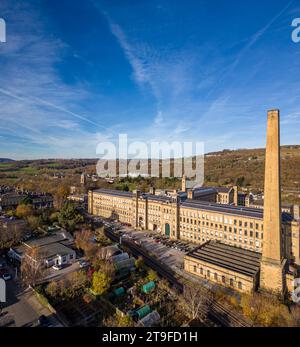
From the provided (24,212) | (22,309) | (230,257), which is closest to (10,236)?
(24,212)

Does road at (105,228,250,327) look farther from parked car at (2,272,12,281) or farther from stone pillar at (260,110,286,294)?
parked car at (2,272,12,281)

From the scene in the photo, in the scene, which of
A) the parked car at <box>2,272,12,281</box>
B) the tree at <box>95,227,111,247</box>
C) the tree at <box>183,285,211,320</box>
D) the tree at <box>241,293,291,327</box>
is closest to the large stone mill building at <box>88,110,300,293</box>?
the tree at <box>241,293,291,327</box>

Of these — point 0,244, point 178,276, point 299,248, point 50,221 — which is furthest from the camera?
point 50,221

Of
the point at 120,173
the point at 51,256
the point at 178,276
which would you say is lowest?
the point at 178,276

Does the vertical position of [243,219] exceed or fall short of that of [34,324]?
it exceeds it

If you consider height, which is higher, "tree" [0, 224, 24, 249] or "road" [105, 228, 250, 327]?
"tree" [0, 224, 24, 249]

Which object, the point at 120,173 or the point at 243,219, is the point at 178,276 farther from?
the point at 120,173
